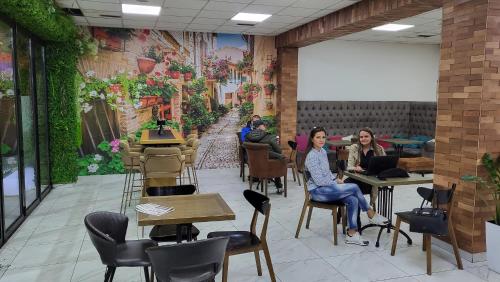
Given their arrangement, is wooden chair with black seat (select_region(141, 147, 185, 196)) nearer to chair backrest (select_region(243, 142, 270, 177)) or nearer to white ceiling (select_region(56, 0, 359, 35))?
chair backrest (select_region(243, 142, 270, 177))

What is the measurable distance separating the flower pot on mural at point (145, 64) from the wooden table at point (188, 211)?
515 centimetres

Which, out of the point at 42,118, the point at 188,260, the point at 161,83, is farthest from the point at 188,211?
the point at 161,83

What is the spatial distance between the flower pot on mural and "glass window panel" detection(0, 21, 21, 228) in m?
3.24

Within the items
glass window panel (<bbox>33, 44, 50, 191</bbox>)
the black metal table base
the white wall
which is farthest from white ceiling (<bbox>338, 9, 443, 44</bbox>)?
glass window panel (<bbox>33, 44, 50, 191</bbox>)

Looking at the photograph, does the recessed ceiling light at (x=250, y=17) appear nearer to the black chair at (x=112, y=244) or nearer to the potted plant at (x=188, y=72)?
the potted plant at (x=188, y=72)

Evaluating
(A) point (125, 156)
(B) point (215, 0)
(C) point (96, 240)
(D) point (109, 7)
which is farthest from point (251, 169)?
(C) point (96, 240)

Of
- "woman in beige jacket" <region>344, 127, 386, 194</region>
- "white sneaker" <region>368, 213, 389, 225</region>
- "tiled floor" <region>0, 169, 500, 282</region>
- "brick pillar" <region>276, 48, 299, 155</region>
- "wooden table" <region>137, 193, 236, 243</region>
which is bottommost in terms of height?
"tiled floor" <region>0, 169, 500, 282</region>

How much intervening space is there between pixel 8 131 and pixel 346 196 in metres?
3.90

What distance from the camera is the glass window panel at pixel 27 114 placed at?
533 cm

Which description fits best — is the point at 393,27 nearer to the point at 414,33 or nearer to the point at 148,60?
the point at 414,33

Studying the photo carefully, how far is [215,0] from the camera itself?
5.67m

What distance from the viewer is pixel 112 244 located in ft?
8.32

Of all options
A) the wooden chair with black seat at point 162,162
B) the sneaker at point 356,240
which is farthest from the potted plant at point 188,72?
the sneaker at point 356,240

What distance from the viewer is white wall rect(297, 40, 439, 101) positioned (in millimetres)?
9086
